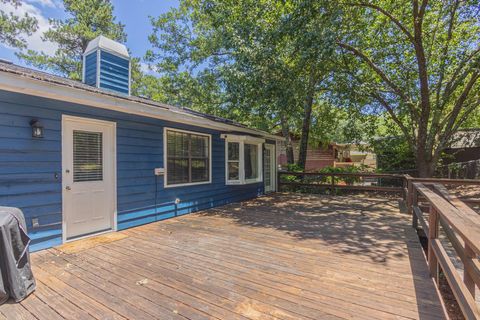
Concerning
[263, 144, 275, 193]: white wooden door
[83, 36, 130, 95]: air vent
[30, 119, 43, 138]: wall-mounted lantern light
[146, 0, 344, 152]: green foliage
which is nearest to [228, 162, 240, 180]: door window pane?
[146, 0, 344, 152]: green foliage

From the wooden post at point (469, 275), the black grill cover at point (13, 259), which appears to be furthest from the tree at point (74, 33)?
the wooden post at point (469, 275)

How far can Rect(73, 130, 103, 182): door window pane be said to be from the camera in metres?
4.05

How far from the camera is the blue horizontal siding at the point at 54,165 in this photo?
10.9 feet

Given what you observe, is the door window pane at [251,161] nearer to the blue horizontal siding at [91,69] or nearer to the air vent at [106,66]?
the air vent at [106,66]

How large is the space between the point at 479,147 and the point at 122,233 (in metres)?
17.4

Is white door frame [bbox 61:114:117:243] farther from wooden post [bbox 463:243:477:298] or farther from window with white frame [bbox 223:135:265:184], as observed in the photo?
wooden post [bbox 463:243:477:298]

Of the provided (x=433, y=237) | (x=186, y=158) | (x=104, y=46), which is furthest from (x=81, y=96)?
(x=433, y=237)

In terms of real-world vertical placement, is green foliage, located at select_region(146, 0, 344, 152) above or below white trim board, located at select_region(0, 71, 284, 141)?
above

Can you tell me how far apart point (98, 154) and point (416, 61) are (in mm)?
9650

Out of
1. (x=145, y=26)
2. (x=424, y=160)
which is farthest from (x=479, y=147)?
(x=145, y=26)

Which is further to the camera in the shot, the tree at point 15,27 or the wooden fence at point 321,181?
the tree at point 15,27

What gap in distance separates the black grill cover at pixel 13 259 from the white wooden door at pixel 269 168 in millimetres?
7541

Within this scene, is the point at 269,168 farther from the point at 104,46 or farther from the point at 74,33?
the point at 74,33

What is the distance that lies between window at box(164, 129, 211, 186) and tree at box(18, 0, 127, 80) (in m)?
13.3
